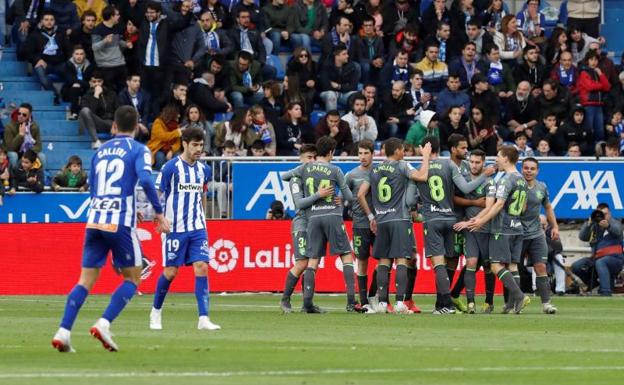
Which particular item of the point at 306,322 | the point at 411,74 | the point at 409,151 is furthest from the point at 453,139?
the point at 411,74

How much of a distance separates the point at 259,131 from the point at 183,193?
39.9ft

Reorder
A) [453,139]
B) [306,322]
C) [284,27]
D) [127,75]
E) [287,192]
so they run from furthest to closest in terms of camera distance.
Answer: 1. [284,27]
2. [127,75]
3. [287,192]
4. [453,139]
5. [306,322]

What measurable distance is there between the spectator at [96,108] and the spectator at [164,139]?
141 cm

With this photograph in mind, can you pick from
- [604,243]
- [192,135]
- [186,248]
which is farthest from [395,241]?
[604,243]

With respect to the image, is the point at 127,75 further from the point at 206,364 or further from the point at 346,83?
the point at 206,364

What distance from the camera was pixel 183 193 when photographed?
1653cm

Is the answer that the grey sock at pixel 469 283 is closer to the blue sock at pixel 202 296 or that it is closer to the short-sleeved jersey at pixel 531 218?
the short-sleeved jersey at pixel 531 218

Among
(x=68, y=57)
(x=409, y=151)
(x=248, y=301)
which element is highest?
(x=68, y=57)

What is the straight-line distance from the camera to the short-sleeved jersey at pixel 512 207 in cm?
1989

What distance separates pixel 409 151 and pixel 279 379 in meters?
16.9

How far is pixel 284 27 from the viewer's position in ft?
107

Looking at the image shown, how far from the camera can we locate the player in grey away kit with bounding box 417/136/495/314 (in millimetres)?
20000

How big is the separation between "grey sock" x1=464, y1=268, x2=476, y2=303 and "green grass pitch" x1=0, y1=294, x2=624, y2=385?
96 cm

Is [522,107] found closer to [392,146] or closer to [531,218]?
[531,218]
